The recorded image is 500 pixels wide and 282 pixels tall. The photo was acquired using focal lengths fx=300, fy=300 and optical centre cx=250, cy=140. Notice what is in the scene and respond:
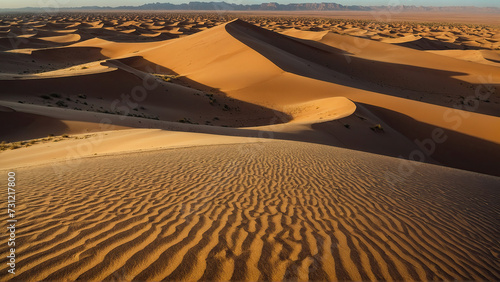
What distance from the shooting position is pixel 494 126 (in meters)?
16.0

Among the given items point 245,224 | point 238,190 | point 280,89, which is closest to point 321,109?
point 280,89

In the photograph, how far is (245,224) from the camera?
4195mm

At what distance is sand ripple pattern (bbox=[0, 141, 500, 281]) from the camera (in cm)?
321

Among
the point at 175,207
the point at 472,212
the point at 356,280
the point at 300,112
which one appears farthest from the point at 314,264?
the point at 300,112

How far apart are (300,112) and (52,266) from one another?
57.7 ft

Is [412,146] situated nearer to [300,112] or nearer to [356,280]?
[300,112]

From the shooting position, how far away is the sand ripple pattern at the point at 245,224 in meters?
3.21

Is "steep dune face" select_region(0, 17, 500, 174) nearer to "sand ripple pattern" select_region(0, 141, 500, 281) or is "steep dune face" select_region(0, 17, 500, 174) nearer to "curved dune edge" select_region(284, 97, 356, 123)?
"curved dune edge" select_region(284, 97, 356, 123)

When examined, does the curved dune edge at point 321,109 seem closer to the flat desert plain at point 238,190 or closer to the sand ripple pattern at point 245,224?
the flat desert plain at point 238,190

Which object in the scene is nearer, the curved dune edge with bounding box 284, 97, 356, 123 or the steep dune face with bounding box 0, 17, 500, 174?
the steep dune face with bounding box 0, 17, 500, 174

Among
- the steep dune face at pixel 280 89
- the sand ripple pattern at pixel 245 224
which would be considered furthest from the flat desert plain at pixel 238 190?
the steep dune face at pixel 280 89

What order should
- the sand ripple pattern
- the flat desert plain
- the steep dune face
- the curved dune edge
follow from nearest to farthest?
the sand ripple pattern → the flat desert plain → the steep dune face → the curved dune edge

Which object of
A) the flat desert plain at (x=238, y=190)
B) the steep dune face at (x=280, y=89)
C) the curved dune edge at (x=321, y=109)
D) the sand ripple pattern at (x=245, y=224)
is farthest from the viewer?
the curved dune edge at (x=321, y=109)

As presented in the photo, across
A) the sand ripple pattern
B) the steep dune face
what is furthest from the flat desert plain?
Result: the steep dune face
